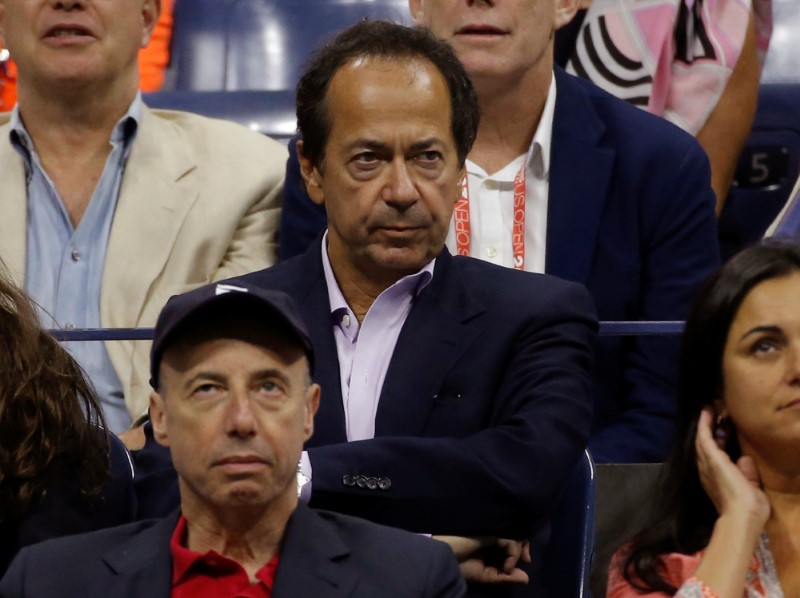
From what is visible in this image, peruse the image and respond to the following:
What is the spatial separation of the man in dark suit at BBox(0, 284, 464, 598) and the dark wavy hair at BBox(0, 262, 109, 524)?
0.95 ft

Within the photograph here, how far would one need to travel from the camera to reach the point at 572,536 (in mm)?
2238

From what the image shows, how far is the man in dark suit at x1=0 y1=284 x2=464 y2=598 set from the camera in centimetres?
178

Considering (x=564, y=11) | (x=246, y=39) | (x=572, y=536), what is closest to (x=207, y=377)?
(x=572, y=536)

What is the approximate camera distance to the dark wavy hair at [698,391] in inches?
87.1

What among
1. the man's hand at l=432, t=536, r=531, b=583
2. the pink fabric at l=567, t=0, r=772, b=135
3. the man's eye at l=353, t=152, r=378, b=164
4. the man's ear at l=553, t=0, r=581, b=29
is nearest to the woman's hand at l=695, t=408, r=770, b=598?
the man's hand at l=432, t=536, r=531, b=583

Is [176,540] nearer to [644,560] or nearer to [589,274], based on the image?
[644,560]

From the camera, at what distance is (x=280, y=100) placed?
3.77 m

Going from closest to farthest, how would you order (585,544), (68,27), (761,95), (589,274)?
(585,544), (589,274), (68,27), (761,95)

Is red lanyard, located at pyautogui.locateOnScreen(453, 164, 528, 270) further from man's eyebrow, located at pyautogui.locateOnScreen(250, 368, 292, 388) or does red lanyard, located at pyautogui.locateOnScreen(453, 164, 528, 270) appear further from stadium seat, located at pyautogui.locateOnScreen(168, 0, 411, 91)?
stadium seat, located at pyautogui.locateOnScreen(168, 0, 411, 91)

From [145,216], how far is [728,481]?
1.32 m

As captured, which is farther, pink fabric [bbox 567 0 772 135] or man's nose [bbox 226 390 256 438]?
pink fabric [bbox 567 0 772 135]

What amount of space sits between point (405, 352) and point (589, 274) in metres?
0.73

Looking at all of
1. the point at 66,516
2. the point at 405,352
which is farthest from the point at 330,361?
the point at 66,516

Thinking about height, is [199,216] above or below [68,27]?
below
